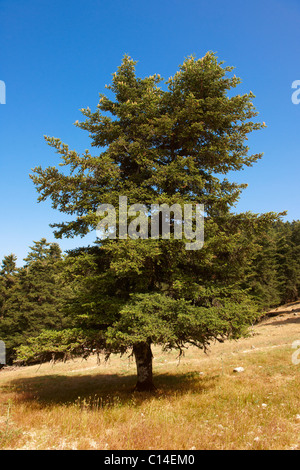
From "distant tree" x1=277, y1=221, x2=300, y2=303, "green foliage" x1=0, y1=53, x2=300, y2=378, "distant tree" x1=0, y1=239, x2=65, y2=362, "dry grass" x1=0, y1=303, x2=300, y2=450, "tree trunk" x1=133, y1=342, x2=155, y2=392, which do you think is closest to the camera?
"dry grass" x1=0, y1=303, x2=300, y2=450

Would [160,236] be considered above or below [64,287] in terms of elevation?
above

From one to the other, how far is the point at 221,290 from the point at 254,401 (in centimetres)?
375

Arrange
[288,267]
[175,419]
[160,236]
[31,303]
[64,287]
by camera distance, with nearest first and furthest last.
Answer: [175,419] < [160,236] < [64,287] < [31,303] < [288,267]

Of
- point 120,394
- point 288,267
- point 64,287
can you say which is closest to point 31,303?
point 64,287

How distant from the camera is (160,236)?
9.14 meters

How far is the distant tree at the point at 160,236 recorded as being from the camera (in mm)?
8148

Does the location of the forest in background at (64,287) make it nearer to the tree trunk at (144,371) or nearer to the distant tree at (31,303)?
the distant tree at (31,303)

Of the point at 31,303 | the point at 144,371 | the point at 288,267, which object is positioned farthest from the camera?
the point at 288,267

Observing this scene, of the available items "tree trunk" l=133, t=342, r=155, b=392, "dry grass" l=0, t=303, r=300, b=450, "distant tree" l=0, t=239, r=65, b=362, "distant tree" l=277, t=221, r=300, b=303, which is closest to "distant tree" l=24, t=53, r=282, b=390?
"tree trunk" l=133, t=342, r=155, b=392

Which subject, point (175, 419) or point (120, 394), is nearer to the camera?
point (175, 419)

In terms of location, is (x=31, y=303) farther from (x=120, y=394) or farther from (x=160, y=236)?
(x=160, y=236)

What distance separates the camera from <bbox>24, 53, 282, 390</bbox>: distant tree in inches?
321

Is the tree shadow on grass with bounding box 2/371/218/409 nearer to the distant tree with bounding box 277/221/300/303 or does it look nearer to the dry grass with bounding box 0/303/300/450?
the dry grass with bounding box 0/303/300/450
